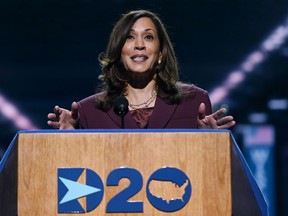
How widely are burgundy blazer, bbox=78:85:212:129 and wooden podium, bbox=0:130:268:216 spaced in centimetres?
45

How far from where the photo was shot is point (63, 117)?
5.48ft

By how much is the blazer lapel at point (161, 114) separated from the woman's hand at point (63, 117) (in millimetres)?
198

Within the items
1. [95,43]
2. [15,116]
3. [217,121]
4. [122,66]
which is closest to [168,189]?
[217,121]

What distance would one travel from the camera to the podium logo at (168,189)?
1.24 metres

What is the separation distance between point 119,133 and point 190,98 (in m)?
0.62

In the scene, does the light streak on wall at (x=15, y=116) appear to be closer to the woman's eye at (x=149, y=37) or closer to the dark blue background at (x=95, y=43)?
the dark blue background at (x=95, y=43)

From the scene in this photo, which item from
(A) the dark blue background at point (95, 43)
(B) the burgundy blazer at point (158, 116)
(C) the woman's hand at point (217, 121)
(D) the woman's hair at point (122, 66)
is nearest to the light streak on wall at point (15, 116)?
(A) the dark blue background at point (95, 43)

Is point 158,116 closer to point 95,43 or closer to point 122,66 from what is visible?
point 122,66

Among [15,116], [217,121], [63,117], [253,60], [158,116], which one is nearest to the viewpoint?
[217,121]

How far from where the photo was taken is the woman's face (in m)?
1.86

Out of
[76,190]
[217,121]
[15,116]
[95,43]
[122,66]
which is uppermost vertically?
[95,43]

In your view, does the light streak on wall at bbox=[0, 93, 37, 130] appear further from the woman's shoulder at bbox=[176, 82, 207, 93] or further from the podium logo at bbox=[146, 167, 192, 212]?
the podium logo at bbox=[146, 167, 192, 212]

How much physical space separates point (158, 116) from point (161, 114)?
0.01 m

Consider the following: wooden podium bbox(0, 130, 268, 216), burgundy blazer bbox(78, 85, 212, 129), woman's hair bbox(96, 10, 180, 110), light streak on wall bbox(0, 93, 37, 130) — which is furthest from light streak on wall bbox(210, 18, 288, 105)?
wooden podium bbox(0, 130, 268, 216)
